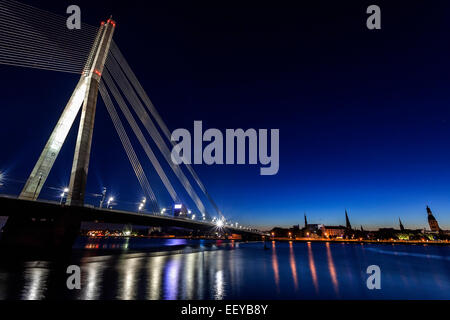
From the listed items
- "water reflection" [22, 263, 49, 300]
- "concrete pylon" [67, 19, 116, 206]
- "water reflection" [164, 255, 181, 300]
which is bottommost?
"water reflection" [164, 255, 181, 300]

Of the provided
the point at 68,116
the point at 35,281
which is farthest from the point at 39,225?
the point at 68,116

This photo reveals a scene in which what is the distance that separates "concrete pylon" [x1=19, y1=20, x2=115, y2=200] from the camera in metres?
26.6

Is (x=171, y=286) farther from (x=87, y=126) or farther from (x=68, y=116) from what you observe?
(x=68, y=116)

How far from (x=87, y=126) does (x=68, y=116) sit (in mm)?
2644

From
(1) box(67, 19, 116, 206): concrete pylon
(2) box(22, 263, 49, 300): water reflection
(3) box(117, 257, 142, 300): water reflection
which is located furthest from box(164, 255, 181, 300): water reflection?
(1) box(67, 19, 116, 206): concrete pylon

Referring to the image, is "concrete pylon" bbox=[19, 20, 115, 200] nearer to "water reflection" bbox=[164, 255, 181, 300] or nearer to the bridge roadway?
the bridge roadway

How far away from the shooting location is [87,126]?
30000 millimetres

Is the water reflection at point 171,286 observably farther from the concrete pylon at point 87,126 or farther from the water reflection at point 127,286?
the concrete pylon at point 87,126

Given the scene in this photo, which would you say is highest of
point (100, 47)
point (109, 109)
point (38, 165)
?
point (100, 47)
